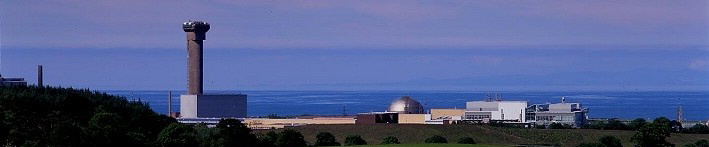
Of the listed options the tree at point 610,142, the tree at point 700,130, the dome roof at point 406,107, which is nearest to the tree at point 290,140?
the tree at point 610,142

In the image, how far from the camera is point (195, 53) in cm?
8694

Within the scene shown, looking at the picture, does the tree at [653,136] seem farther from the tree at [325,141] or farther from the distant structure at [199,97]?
the distant structure at [199,97]

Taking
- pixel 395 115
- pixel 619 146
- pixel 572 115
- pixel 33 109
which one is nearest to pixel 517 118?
pixel 572 115

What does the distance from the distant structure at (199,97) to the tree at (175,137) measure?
42.6 m

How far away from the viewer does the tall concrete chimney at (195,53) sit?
86562 mm

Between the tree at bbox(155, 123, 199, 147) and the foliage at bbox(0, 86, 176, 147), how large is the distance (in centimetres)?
67

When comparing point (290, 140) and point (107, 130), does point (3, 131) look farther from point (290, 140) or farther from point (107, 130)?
point (290, 140)

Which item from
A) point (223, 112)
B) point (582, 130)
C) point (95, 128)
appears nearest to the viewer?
point (95, 128)

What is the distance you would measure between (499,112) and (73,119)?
168ft

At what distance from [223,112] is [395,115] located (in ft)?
47.2

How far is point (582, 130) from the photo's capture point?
218ft

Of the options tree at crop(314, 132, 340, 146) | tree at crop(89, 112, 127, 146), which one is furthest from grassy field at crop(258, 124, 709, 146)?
tree at crop(89, 112, 127, 146)

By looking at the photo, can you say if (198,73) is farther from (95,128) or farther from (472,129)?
(95,128)

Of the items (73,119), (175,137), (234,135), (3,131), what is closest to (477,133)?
(234,135)
